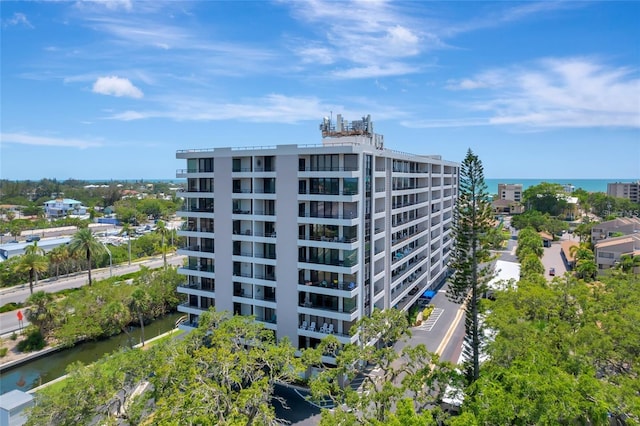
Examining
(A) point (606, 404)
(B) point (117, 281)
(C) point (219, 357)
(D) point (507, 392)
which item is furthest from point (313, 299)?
(B) point (117, 281)

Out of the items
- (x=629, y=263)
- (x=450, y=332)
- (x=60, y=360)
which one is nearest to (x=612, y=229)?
(x=629, y=263)

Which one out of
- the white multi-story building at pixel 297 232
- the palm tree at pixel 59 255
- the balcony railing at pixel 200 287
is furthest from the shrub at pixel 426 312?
the palm tree at pixel 59 255

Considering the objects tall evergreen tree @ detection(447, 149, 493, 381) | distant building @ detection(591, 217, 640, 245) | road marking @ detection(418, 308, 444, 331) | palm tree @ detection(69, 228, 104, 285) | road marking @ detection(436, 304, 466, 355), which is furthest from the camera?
distant building @ detection(591, 217, 640, 245)

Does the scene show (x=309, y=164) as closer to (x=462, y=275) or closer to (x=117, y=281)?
(x=462, y=275)

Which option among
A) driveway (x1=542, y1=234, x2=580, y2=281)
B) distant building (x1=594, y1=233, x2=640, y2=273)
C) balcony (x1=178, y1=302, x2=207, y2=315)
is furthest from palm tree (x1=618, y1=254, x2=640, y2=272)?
balcony (x1=178, y1=302, x2=207, y2=315)

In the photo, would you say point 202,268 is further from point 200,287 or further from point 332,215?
point 332,215

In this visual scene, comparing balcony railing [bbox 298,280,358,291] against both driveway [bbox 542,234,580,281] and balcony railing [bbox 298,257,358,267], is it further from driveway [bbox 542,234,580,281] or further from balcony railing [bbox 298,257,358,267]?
driveway [bbox 542,234,580,281]
